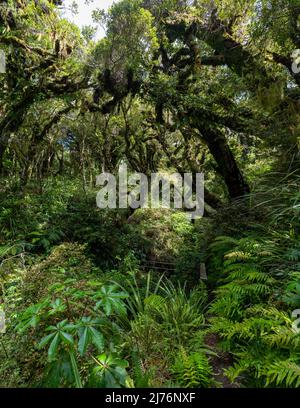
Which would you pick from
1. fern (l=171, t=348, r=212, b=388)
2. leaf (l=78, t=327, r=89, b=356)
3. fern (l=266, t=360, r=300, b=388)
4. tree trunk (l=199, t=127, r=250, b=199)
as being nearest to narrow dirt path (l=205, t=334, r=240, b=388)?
fern (l=171, t=348, r=212, b=388)

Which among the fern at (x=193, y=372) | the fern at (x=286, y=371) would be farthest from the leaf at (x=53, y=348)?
the fern at (x=286, y=371)

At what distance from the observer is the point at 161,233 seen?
9094mm

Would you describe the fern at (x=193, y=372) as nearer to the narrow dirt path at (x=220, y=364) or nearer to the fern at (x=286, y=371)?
the narrow dirt path at (x=220, y=364)

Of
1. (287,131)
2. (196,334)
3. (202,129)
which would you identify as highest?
(202,129)

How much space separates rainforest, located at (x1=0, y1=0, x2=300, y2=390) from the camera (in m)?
2.30

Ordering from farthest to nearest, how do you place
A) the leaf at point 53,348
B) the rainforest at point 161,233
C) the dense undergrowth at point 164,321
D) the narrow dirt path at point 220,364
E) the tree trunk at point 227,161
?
the tree trunk at point 227,161 → the narrow dirt path at point 220,364 → the rainforest at point 161,233 → the dense undergrowth at point 164,321 → the leaf at point 53,348

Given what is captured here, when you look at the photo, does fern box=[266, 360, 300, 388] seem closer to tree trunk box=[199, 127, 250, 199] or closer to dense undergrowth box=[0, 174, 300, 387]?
dense undergrowth box=[0, 174, 300, 387]

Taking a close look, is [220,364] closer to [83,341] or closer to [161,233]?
[83,341]

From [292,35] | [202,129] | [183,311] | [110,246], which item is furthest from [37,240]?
[292,35]

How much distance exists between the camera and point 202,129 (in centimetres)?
635

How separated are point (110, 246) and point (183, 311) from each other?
3.40 m

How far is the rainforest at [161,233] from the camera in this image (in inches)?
90.7

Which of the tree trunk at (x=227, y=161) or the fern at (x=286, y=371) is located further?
the tree trunk at (x=227, y=161)
